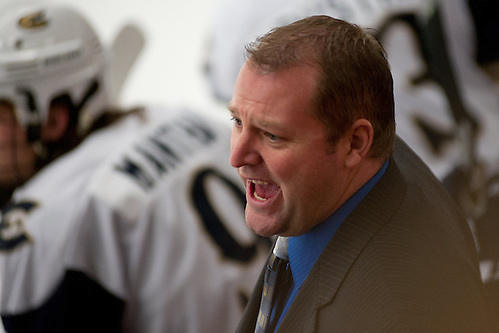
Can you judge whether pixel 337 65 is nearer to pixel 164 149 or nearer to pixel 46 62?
pixel 164 149

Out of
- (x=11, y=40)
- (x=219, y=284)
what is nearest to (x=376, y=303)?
(x=219, y=284)

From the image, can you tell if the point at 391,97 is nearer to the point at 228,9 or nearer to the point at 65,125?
the point at 65,125

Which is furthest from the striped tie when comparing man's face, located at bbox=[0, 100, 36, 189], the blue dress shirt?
man's face, located at bbox=[0, 100, 36, 189]

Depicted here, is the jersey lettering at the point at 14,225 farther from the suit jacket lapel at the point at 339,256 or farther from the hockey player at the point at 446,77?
the suit jacket lapel at the point at 339,256

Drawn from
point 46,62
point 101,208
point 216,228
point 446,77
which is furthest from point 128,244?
point 446,77

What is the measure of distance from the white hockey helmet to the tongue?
4.61ft

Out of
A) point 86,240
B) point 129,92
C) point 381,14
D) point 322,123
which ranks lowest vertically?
point 129,92

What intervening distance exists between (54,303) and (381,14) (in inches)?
49.0

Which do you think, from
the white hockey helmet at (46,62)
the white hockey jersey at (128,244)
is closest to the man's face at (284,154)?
the white hockey jersey at (128,244)

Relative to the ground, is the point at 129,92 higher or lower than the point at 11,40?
lower

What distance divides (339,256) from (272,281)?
134mm

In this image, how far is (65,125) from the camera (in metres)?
2.12

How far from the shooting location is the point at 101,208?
182 cm

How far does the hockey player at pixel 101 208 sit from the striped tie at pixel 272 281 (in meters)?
0.99
